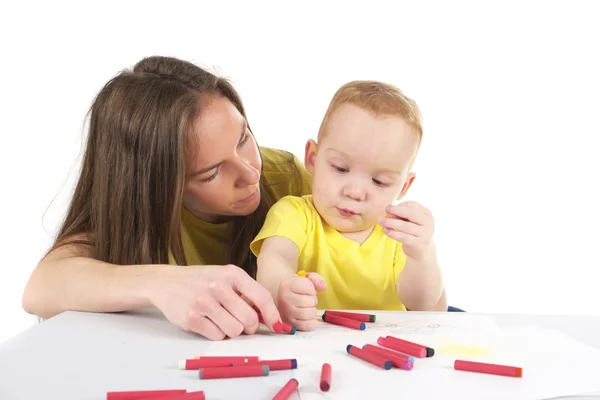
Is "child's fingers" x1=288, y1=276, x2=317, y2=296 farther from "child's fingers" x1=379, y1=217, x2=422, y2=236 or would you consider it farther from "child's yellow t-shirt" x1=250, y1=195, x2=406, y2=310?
"child's yellow t-shirt" x1=250, y1=195, x2=406, y2=310

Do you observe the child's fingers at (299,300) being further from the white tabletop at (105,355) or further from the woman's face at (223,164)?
the woman's face at (223,164)

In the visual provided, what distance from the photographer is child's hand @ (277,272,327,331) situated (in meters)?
1.14

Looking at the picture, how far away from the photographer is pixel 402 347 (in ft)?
3.31

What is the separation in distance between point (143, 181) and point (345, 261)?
0.49 meters

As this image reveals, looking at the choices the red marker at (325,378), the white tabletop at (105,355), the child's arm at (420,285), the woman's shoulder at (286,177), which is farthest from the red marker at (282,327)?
the woman's shoulder at (286,177)

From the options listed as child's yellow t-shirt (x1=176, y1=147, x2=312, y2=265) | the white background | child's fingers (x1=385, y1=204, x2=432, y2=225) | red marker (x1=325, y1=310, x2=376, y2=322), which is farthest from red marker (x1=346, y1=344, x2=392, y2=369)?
the white background

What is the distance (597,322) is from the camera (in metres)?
1.28

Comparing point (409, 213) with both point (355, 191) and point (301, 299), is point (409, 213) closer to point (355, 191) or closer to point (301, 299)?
point (355, 191)

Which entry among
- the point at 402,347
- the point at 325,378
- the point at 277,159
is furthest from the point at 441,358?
the point at 277,159

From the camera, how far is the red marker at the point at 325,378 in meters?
0.83

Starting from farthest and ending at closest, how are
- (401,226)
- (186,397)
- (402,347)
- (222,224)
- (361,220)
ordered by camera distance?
1. (222,224)
2. (361,220)
3. (401,226)
4. (402,347)
5. (186,397)

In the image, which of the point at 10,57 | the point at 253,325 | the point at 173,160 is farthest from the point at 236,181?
the point at 10,57

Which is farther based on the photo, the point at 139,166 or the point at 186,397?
the point at 139,166

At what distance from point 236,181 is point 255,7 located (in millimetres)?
1683
